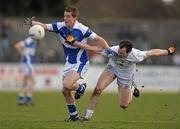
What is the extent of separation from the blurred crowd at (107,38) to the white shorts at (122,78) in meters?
20.5

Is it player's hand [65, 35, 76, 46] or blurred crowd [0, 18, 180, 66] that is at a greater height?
player's hand [65, 35, 76, 46]

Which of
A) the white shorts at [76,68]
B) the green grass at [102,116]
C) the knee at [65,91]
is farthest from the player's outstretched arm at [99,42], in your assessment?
the green grass at [102,116]

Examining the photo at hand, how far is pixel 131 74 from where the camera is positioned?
19.5 metres

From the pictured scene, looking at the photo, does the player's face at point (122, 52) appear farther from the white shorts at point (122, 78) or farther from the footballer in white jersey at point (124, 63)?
the white shorts at point (122, 78)

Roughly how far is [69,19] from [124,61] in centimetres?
187

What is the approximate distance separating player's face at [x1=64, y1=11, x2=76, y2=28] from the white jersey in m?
1.09

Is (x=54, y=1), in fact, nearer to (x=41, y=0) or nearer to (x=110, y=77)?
(x=41, y=0)

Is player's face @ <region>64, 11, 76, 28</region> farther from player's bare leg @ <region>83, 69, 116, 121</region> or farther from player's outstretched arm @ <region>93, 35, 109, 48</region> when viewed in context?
player's bare leg @ <region>83, 69, 116, 121</region>

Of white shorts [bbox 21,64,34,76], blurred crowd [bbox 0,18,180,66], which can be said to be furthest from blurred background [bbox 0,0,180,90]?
white shorts [bbox 21,64,34,76]

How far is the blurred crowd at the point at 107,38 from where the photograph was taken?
133 ft

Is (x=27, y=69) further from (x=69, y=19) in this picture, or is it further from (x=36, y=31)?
(x=69, y=19)

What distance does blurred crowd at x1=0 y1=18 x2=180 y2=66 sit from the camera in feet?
133

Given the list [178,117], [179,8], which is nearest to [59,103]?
[178,117]

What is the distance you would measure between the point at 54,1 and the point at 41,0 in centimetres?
92
